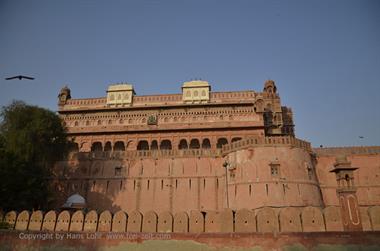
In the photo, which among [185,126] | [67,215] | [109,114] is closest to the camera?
[67,215]

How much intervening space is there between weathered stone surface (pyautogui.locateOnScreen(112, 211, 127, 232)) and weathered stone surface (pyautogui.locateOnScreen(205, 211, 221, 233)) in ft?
15.1

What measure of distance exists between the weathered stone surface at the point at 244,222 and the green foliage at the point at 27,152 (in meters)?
17.7

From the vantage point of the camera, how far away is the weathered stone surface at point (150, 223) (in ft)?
50.2

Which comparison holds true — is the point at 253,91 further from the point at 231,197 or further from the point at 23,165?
the point at 23,165

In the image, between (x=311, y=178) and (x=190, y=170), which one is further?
(x=190, y=170)

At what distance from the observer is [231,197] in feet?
84.1

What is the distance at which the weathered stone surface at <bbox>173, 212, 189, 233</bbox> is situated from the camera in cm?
1503

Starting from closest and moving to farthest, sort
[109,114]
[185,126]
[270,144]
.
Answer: [270,144], [185,126], [109,114]

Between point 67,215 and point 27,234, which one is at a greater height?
point 67,215

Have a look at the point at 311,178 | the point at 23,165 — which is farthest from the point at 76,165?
the point at 311,178

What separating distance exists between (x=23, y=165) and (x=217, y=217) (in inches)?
705

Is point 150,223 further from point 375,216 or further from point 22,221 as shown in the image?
point 375,216

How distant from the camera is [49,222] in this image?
55.2 ft

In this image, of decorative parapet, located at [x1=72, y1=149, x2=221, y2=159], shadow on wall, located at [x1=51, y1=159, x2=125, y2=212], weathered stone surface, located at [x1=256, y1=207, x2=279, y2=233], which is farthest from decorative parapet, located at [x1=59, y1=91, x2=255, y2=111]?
weathered stone surface, located at [x1=256, y1=207, x2=279, y2=233]
